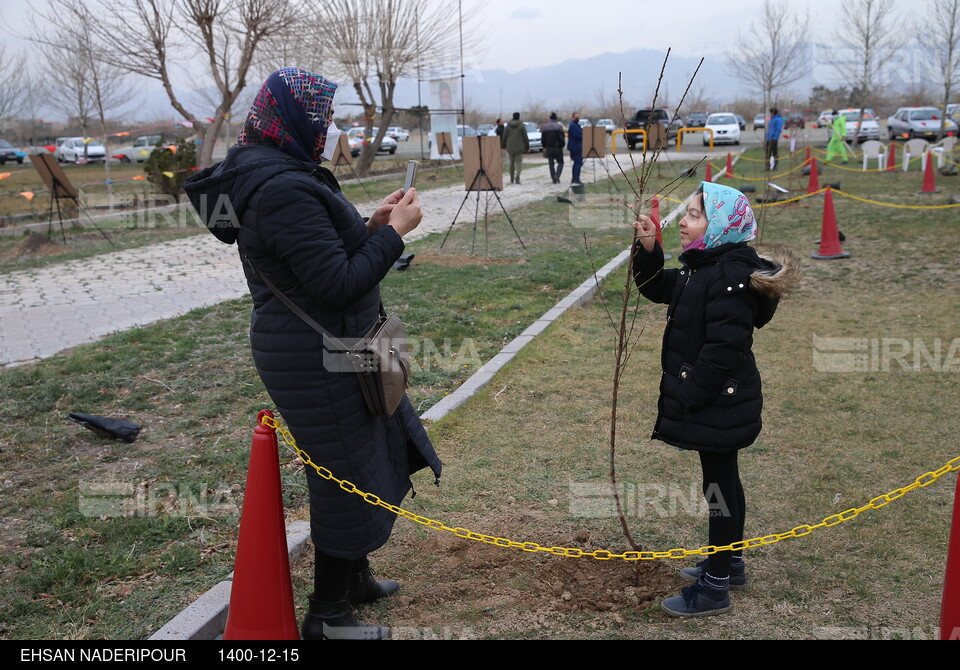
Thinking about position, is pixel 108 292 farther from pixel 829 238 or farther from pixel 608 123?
pixel 608 123

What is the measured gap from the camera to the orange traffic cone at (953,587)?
2.62 m

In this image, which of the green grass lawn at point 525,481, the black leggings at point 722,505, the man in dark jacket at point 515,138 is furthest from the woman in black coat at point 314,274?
the man in dark jacket at point 515,138

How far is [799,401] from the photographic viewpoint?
5.47m

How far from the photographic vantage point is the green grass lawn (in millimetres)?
3156

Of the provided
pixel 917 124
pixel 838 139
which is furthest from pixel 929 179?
pixel 917 124

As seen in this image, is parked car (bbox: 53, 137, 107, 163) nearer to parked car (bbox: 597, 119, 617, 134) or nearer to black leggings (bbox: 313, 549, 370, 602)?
parked car (bbox: 597, 119, 617, 134)

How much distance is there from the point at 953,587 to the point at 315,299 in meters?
2.28

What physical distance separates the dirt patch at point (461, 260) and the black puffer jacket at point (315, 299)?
834 centimetres

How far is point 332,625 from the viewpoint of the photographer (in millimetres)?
2873

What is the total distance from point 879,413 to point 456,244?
28.1 feet

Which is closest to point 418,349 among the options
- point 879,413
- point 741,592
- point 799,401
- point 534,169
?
point 799,401

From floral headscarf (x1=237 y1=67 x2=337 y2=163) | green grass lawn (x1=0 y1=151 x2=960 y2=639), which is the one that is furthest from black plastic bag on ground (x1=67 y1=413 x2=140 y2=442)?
floral headscarf (x1=237 y1=67 x2=337 y2=163)

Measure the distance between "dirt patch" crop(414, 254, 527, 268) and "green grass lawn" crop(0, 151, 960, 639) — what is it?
302 centimetres
